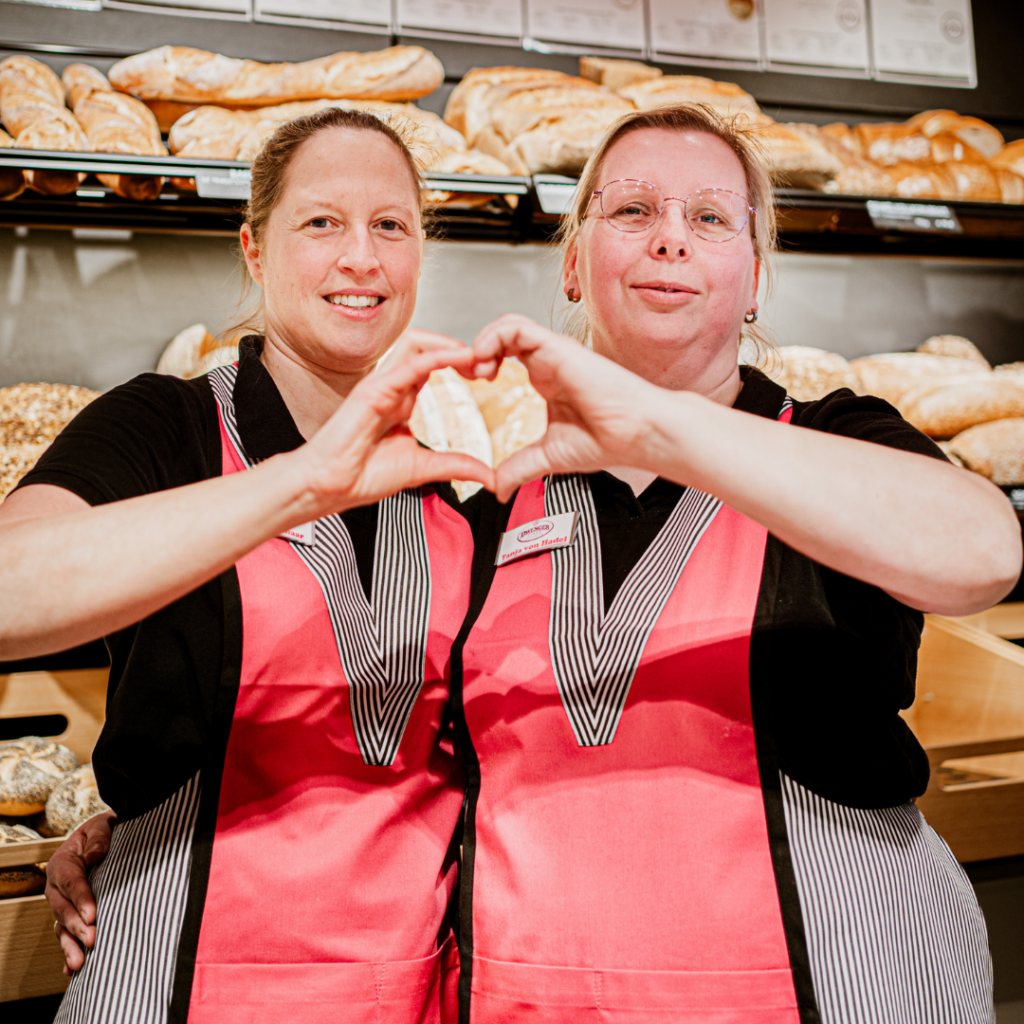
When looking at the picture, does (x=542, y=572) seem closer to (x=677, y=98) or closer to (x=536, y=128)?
(x=536, y=128)

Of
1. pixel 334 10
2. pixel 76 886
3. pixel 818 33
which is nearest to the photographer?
pixel 76 886

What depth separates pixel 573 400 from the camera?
2.69 feet

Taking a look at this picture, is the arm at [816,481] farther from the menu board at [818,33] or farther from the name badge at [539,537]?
the menu board at [818,33]

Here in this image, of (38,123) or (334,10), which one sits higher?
(334,10)

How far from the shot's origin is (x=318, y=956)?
93cm

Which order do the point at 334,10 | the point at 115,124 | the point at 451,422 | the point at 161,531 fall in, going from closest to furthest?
1. the point at 161,531
2. the point at 115,124
3. the point at 451,422
4. the point at 334,10

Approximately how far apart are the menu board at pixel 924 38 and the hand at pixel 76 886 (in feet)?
9.11

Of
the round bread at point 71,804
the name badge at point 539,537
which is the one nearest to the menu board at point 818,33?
the name badge at point 539,537

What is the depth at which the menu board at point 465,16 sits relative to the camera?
2.26 meters

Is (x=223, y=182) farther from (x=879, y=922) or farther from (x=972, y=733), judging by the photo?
(x=972, y=733)

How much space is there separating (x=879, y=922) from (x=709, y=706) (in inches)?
10.4

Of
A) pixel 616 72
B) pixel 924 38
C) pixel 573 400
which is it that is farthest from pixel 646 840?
pixel 924 38

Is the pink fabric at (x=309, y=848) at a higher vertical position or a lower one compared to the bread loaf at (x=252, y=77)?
lower

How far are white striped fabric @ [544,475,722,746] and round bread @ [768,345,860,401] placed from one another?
46.3 inches
